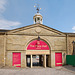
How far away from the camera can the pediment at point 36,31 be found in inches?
710

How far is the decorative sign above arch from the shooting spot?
59.5ft

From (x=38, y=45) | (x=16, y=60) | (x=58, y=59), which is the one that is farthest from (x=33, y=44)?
(x=58, y=59)

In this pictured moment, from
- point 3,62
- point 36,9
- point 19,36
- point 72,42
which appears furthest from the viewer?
point 36,9

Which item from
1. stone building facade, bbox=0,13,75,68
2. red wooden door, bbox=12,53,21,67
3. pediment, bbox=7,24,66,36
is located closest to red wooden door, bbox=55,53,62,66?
stone building facade, bbox=0,13,75,68

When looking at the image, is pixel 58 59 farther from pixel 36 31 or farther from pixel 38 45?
pixel 36 31

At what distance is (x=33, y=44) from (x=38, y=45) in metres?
1.20

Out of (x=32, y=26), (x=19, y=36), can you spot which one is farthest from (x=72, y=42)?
(x=19, y=36)

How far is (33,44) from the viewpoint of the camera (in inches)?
721

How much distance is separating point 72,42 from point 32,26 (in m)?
10.8

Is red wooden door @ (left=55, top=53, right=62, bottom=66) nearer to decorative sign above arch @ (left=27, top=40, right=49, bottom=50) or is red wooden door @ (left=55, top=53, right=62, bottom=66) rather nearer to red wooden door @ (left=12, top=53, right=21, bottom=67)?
decorative sign above arch @ (left=27, top=40, right=49, bottom=50)

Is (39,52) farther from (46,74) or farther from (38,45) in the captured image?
(46,74)

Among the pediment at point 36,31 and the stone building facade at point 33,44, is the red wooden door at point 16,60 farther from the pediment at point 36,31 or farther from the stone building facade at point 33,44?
the pediment at point 36,31

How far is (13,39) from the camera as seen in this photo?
1762cm

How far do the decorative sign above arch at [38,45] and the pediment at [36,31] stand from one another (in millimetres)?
2059
